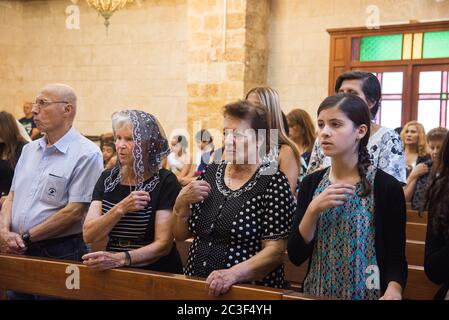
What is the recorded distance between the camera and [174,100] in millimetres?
11070

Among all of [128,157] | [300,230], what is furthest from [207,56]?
[300,230]

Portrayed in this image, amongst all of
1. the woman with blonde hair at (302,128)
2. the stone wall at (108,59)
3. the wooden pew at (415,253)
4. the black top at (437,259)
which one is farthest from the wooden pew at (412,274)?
the stone wall at (108,59)

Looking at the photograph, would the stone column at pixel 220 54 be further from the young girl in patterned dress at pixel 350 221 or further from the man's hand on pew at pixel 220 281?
the man's hand on pew at pixel 220 281

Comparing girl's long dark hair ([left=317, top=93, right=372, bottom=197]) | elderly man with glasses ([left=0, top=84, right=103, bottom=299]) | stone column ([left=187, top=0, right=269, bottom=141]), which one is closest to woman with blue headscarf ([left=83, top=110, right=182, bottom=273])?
elderly man with glasses ([left=0, top=84, right=103, bottom=299])

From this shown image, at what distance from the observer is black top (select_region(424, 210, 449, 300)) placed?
2.25m

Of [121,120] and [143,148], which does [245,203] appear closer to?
[143,148]

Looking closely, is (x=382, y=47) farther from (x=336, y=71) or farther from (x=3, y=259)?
(x=3, y=259)

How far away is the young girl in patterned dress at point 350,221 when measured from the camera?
2.28m

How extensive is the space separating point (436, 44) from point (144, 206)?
677 cm

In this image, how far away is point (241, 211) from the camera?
253 cm

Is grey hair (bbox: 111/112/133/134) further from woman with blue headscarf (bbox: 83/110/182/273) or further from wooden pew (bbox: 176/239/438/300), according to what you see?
wooden pew (bbox: 176/239/438/300)

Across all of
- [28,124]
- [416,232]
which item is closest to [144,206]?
[416,232]
